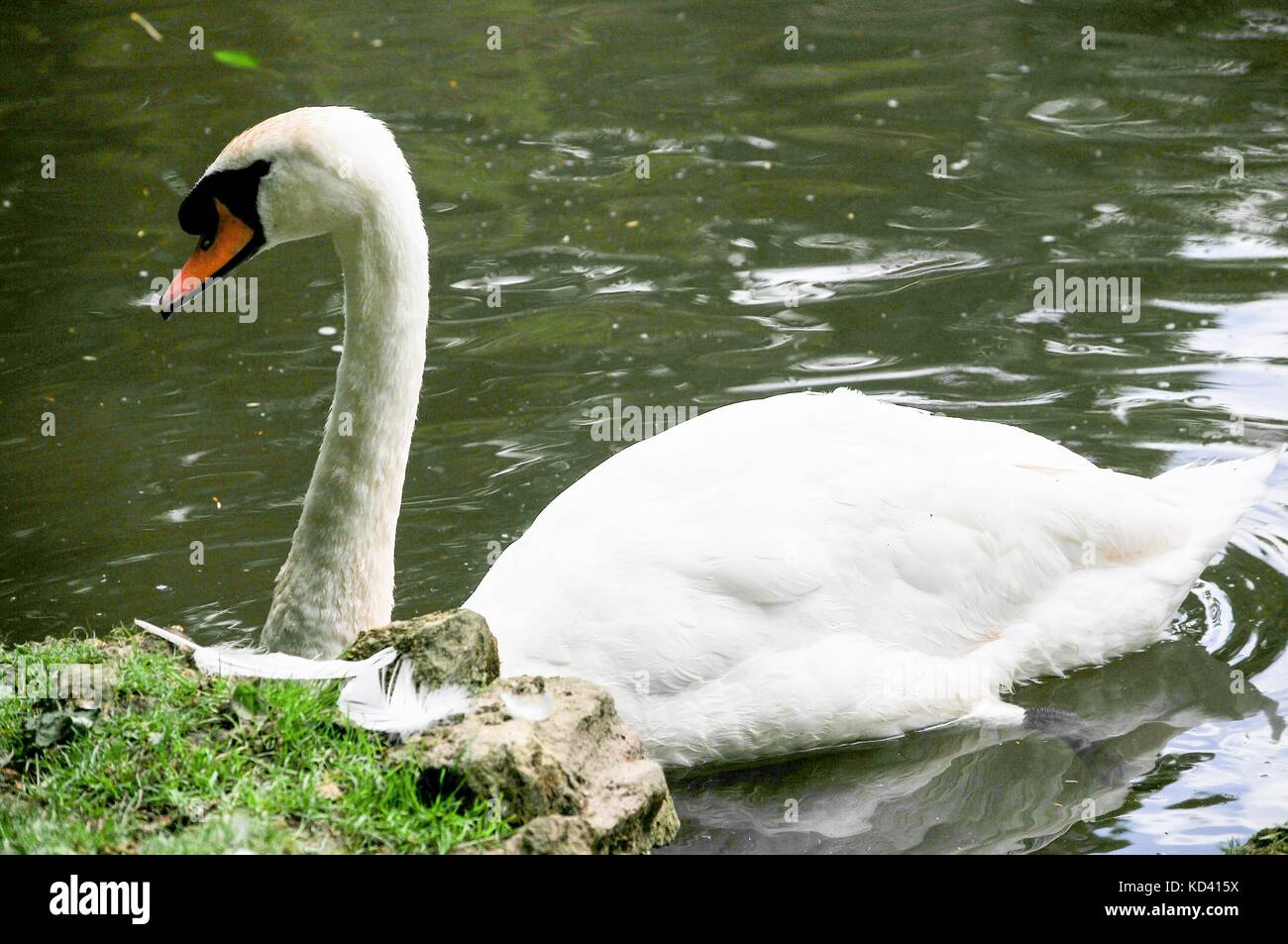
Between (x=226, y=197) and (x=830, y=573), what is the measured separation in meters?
2.31

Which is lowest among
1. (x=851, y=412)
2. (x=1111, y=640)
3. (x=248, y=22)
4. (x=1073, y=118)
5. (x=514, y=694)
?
(x=1111, y=640)

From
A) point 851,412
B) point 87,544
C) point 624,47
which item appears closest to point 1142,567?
point 851,412

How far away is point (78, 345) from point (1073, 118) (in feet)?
21.4

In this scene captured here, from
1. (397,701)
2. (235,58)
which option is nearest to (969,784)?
(397,701)

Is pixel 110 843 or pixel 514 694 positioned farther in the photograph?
pixel 514 694

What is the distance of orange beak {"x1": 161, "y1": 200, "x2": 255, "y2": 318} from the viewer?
5.48m

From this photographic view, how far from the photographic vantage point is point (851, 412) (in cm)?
577

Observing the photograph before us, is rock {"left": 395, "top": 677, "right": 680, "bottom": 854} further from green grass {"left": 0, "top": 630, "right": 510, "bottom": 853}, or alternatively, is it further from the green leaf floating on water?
the green leaf floating on water

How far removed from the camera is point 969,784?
5348 millimetres

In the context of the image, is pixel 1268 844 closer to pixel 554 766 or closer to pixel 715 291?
pixel 554 766

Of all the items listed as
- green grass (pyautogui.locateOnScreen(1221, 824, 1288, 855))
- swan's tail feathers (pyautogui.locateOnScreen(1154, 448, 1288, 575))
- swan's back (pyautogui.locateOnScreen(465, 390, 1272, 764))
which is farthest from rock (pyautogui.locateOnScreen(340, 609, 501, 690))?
swan's tail feathers (pyautogui.locateOnScreen(1154, 448, 1288, 575))

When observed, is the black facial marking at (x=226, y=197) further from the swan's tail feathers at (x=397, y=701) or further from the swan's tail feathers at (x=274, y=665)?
the swan's tail feathers at (x=397, y=701)

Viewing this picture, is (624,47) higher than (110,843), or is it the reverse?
(624,47)
